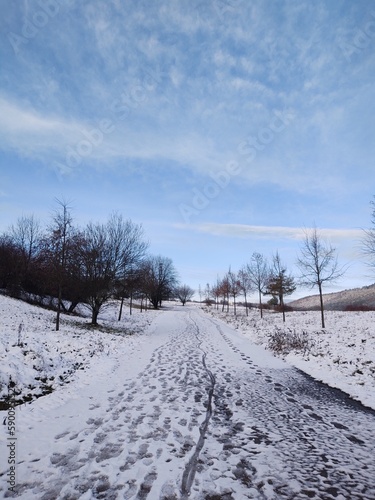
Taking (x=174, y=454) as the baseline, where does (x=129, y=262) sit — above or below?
above

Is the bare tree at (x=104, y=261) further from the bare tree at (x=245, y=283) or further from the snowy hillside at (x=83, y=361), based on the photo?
the bare tree at (x=245, y=283)

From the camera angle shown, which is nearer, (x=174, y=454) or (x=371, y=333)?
(x=174, y=454)

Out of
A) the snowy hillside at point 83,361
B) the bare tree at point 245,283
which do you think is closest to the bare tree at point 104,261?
the snowy hillside at point 83,361

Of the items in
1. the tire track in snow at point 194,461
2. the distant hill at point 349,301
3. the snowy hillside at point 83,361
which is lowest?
the tire track in snow at point 194,461

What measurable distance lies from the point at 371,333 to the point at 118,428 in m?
16.1

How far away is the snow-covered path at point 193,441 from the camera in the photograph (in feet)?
10.4

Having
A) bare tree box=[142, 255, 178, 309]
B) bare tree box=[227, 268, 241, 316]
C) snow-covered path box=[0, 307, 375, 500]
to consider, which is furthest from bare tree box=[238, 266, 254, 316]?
snow-covered path box=[0, 307, 375, 500]

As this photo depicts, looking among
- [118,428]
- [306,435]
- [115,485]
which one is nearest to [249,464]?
[306,435]

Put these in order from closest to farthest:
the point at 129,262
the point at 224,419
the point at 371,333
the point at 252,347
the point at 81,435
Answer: the point at 81,435, the point at 224,419, the point at 252,347, the point at 371,333, the point at 129,262

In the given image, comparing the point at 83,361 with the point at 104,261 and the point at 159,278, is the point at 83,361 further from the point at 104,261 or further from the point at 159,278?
the point at 159,278

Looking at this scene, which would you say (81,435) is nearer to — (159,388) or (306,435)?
(159,388)

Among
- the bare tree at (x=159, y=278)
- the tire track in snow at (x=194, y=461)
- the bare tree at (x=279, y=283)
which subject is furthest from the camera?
the bare tree at (x=159, y=278)

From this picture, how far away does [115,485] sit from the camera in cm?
315

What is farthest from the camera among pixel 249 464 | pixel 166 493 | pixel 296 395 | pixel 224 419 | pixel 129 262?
pixel 129 262
